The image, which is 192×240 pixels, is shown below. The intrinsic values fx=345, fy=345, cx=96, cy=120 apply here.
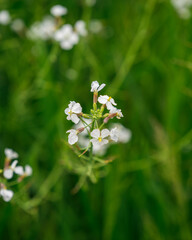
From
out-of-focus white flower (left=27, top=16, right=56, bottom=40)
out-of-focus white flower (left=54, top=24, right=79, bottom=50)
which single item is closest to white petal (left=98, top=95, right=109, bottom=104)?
out-of-focus white flower (left=54, top=24, right=79, bottom=50)

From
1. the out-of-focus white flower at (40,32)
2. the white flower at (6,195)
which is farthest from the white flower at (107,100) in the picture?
the out-of-focus white flower at (40,32)

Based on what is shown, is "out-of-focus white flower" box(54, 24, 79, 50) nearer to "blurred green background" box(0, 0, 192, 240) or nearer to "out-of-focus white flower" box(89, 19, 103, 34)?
"blurred green background" box(0, 0, 192, 240)

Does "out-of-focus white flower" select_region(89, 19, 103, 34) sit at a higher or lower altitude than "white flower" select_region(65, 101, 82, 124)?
higher

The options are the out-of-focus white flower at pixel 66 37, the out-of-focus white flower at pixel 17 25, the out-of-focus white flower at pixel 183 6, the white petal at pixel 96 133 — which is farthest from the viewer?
the out-of-focus white flower at pixel 183 6

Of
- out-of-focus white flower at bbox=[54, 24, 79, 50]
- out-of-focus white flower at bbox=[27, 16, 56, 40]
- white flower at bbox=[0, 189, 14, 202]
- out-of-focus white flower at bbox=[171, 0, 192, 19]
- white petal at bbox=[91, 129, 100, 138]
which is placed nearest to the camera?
white petal at bbox=[91, 129, 100, 138]

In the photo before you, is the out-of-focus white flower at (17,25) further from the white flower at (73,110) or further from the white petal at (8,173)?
the white flower at (73,110)

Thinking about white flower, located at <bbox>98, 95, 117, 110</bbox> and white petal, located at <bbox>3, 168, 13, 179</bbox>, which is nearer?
white flower, located at <bbox>98, 95, 117, 110</bbox>
